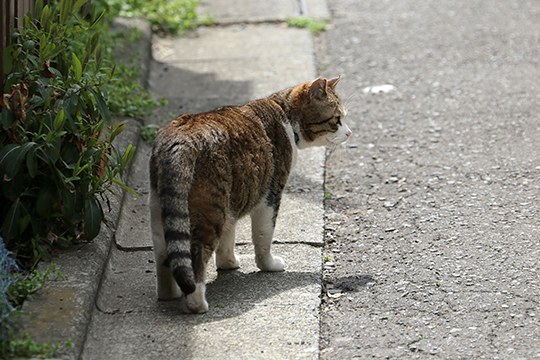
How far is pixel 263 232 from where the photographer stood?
17.6 ft

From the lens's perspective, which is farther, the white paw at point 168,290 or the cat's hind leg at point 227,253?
the cat's hind leg at point 227,253

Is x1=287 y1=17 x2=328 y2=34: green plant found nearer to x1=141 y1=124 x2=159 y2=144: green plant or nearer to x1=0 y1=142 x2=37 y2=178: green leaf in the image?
x1=141 y1=124 x2=159 y2=144: green plant

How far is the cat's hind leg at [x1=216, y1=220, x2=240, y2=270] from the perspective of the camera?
532 centimetres

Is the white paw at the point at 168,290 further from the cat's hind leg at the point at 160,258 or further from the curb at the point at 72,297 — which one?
the curb at the point at 72,297

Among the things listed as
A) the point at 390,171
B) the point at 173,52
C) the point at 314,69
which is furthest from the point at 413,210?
the point at 173,52

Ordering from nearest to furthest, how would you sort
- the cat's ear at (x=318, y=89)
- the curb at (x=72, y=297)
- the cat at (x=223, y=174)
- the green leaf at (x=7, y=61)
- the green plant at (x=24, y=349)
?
1. the green plant at (x=24, y=349)
2. the curb at (x=72, y=297)
3. the cat at (x=223, y=174)
4. the green leaf at (x=7, y=61)
5. the cat's ear at (x=318, y=89)

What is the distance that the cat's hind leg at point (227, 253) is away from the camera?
532cm

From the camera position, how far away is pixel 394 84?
8602 millimetres

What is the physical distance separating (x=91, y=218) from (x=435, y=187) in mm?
2393

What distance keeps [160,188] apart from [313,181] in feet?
6.86

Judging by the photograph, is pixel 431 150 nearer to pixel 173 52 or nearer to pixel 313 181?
pixel 313 181

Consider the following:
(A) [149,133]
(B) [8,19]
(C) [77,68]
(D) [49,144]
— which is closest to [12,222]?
(D) [49,144]

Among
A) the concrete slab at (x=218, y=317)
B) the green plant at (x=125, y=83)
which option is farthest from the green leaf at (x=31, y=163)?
the green plant at (x=125, y=83)

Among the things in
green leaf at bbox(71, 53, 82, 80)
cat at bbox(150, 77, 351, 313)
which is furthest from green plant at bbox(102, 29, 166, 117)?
cat at bbox(150, 77, 351, 313)
